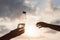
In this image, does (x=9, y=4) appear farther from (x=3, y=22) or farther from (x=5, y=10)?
(x=3, y=22)

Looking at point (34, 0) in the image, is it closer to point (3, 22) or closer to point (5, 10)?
point (5, 10)

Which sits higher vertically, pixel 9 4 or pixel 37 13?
pixel 9 4

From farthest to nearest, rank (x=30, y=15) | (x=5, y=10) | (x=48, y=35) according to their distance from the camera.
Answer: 1. (x=48, y=35)
2. (x=5, y=10)
3. (x=30, y=15)

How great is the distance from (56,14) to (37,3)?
73 centimetres

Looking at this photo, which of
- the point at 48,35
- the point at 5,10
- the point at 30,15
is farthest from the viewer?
the point at 48,35

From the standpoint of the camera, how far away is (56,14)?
17.1 ft

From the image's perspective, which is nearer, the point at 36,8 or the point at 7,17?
the point at 36,8

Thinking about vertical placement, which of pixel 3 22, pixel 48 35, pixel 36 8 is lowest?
pixel 48 35

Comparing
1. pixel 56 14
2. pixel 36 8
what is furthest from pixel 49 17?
pixel 36 8

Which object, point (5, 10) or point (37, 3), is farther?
point (5, 10)

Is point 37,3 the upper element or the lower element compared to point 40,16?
upper

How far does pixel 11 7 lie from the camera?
5016 millimetres

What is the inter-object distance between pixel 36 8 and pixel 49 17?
1.83 feet

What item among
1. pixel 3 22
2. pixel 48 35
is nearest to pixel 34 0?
→ pixel 3 22
